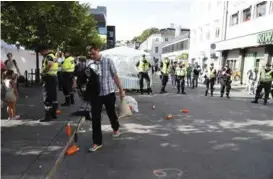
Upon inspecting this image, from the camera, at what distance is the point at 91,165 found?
5113mm

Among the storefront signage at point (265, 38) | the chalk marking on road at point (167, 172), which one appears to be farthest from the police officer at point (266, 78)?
the chalk marking on road at point (167, 172)

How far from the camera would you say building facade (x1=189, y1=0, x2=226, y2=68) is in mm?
34531

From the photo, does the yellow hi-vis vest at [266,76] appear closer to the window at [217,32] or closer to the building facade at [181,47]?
the window at [217,32]

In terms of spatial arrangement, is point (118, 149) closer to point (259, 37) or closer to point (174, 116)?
point (174, 116)

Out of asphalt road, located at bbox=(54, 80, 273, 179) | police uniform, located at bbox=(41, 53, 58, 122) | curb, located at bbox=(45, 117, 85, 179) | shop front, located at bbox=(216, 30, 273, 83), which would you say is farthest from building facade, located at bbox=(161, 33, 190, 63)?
curb, located at bbox=(45, 117, 85, 179)

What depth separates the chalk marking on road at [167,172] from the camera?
186 inches

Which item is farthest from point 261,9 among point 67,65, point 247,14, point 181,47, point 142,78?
point 181,47

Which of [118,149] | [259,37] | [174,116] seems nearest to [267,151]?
[118,149]

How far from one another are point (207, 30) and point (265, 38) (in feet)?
59.6

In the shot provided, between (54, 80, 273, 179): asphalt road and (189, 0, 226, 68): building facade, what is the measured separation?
21937 mm

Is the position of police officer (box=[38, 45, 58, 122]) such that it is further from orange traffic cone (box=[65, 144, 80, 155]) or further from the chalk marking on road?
the chalk marking on road

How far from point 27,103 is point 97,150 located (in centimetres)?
588

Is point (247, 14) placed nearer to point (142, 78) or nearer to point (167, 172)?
point (142, 78)

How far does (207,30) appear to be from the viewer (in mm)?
39375
